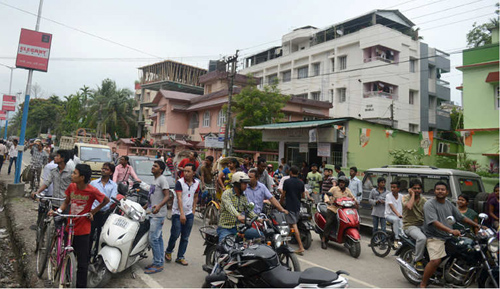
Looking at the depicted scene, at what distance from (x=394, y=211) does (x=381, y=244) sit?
0.76 meters

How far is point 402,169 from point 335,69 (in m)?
27.5

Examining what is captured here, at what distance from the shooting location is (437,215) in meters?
4.68

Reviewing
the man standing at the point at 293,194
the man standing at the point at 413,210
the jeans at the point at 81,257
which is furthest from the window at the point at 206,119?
the jeans at the point at 81,257

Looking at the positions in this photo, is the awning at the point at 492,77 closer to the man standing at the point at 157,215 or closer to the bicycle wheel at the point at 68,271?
the man standing at the point at 157,215

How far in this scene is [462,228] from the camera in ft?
17.0

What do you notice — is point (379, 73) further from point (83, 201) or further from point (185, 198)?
point (83, 201)

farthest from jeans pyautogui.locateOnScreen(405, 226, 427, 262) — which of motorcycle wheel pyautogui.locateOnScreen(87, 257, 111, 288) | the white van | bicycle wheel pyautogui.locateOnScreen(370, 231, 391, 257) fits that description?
motorcycle wheel pyautogui.locateOnScreen(87, 257, 111, 288)

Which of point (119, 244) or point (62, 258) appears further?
point (119, 244)

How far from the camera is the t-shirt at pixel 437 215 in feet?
15.3

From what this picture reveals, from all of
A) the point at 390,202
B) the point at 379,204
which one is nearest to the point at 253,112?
the point at 379,204

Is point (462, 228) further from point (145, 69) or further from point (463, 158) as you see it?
point (145, 69)

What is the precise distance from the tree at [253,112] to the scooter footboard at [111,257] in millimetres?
17622

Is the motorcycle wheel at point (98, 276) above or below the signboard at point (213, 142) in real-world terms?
below

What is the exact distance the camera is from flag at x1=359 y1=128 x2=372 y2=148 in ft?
51.3
